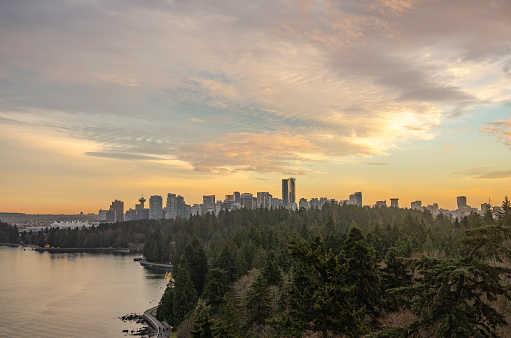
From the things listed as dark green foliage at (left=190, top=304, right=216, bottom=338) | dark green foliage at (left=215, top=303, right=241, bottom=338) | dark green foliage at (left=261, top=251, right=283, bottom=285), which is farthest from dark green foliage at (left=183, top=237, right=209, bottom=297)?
dark green foliage at (left=190, top=304, right=216, bottom=338)

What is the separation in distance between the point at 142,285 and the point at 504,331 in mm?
87326

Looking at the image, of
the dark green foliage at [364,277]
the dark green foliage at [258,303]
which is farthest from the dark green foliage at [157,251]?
the dark green foliage at [364,277]

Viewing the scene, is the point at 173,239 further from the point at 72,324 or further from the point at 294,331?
the point at 294,331

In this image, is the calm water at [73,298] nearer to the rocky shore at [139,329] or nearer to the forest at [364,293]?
the rocky shore at [139,329]

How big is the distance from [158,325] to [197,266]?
17062 millimetres

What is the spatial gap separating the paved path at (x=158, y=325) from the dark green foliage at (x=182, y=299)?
4.31 ft

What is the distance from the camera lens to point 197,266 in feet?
246

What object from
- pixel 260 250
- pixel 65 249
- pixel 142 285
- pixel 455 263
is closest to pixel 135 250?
pixel 65 249

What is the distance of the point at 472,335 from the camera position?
1347 cm

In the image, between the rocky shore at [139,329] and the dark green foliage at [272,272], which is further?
the rocky shore at [139,329]

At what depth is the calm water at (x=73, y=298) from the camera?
58.6 m

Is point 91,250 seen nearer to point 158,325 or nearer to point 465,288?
point 158,325

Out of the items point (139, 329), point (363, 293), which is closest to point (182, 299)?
Answer: point (139, 329)

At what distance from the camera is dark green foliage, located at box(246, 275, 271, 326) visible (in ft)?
130
